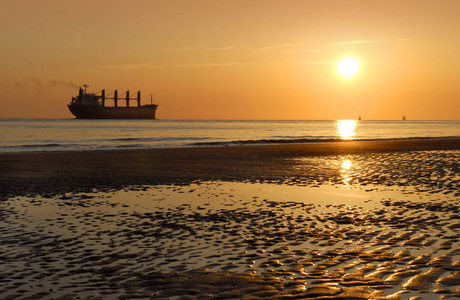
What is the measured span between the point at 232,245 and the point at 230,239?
0.43 m

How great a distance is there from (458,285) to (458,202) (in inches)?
303

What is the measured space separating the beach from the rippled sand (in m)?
0.02

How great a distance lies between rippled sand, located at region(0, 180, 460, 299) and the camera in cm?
598

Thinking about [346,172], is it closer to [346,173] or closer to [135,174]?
[346,173]

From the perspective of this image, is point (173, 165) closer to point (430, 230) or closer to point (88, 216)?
point (88, 216)

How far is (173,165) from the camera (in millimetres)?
25594

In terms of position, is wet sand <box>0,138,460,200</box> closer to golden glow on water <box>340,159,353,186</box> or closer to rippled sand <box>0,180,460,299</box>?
golden glow on water <box>340,159,353,186</box>

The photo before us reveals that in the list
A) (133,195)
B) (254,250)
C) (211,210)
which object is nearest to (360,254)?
(254,250)

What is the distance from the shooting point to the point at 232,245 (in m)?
8.34

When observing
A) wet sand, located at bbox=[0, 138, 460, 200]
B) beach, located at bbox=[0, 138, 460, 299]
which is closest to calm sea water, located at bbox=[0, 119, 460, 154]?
wet sand, located at bbox=[0, 138, 460, 200]

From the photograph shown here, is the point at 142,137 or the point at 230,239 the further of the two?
the point at 142,137

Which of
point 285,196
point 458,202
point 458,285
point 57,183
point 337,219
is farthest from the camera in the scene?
point 57,183

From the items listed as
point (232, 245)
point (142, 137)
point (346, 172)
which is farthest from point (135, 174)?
point (142, 137)

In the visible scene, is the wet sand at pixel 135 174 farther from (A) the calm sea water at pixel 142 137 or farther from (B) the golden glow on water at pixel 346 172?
(A) the calm sea water at pixel 142 137
